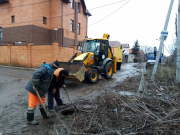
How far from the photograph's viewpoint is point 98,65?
30.3ft

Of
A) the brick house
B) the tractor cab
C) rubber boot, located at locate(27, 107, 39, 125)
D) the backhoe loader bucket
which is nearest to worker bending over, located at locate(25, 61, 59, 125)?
rubber boot, located at locate(27, 107, 39, 125)

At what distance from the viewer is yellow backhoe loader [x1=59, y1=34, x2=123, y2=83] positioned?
7.77 m

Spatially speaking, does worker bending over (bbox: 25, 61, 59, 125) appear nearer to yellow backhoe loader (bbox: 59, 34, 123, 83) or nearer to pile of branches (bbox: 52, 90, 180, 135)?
pile of branches (bbox: 52, 90, 180, 135)

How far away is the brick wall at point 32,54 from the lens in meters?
13.5

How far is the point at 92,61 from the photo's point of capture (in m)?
8.84

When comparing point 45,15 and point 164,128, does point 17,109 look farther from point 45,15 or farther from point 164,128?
point 45,15

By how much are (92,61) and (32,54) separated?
26.4ft

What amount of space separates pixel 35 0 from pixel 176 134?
60.6 ft

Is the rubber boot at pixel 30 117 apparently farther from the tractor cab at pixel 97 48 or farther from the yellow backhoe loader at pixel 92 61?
the tractor cab at pixel 97 48

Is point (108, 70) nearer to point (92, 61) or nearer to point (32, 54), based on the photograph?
point (92, 61)

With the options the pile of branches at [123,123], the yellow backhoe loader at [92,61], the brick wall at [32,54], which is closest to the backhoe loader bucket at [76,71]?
the yellow backhoe loader at [92,61]

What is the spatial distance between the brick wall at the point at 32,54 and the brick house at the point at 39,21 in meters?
2.49

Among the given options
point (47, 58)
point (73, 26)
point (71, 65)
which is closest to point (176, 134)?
point (71, 65)

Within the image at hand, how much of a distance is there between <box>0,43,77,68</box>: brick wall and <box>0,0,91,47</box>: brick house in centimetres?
249
